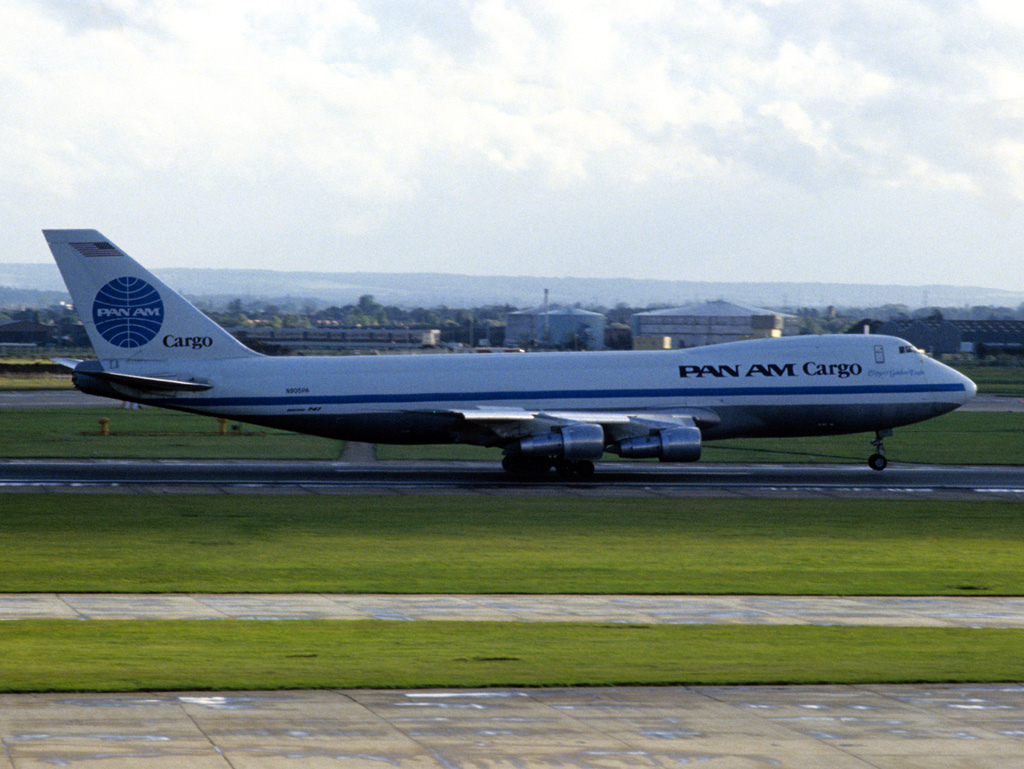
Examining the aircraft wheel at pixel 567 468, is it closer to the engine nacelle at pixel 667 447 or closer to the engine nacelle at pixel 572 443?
the engine nacelle at pixel 572 443

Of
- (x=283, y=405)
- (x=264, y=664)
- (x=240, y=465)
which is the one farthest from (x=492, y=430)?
(x=264, y=664)

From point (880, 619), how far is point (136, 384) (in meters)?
29.8

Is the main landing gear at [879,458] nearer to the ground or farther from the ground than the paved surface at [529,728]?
farther from the ground

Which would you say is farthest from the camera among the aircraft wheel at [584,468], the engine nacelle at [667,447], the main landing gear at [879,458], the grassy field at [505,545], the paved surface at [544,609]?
the main landing gear at [879,458]

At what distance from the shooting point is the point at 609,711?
14352mm

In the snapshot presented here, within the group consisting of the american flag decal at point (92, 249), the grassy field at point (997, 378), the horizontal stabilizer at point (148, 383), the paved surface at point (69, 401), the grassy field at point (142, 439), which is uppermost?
A: the american flag decal at point (92, 249)

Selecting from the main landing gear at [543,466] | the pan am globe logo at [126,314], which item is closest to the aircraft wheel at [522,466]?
the main landing gear at [543,466]

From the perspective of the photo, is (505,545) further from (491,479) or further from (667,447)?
Result: (491,479)

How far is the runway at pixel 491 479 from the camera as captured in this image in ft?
134

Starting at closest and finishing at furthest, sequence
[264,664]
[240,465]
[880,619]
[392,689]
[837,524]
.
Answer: [392,689], [264,664], [880,619], [837,524], [240,465]

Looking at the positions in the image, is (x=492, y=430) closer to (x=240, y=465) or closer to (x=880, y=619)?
(x=240, y=465)

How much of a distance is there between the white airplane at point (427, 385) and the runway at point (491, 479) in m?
1.65

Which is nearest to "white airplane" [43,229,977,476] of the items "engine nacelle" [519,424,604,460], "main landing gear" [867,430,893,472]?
"engine nacelle" [519,424,604,460]

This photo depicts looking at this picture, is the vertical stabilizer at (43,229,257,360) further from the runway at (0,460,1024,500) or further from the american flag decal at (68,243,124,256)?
the runway at (0,460,1024,500)
